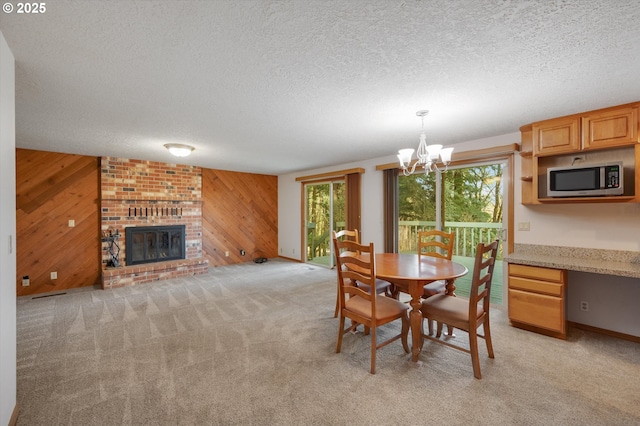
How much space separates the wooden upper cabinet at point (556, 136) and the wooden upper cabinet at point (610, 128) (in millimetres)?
67

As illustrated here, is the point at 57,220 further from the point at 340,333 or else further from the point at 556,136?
the point at 556,136

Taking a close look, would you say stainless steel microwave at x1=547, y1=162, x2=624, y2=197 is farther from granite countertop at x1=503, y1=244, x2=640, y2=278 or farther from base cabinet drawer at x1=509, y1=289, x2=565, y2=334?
base cabinet drawer at x1=509, y1=289, x2=565, y2=334

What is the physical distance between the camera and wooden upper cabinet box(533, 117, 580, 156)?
2775mm

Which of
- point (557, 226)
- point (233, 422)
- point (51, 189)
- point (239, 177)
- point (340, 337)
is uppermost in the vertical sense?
point (239, 177)

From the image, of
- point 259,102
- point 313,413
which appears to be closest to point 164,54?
point 259,102

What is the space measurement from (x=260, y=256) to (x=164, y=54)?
5.64m

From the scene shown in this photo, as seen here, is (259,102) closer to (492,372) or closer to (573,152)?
(492,372)

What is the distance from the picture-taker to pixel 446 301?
8.08 ft

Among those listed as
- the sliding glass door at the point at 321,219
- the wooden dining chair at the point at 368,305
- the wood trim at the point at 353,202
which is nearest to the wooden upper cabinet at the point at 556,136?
the wooden dining chair at the point at 368,305

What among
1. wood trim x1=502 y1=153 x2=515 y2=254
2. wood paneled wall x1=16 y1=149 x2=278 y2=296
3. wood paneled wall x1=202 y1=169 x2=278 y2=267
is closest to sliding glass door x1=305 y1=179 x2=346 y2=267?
wood paneled wall x1=202 y1=169 x2=278 y2=267

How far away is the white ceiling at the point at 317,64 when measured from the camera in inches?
53.6

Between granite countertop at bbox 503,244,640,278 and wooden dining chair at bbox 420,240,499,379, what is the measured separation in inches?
35.9

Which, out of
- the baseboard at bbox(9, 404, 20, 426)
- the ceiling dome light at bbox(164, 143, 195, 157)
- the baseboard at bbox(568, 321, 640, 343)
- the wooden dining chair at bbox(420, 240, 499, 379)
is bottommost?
the baseboard at bbox(568, 321, 640, 343)

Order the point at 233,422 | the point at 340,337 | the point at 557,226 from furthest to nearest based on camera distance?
the point at 557,226 → the point at 340,337 → the point at 233,422
